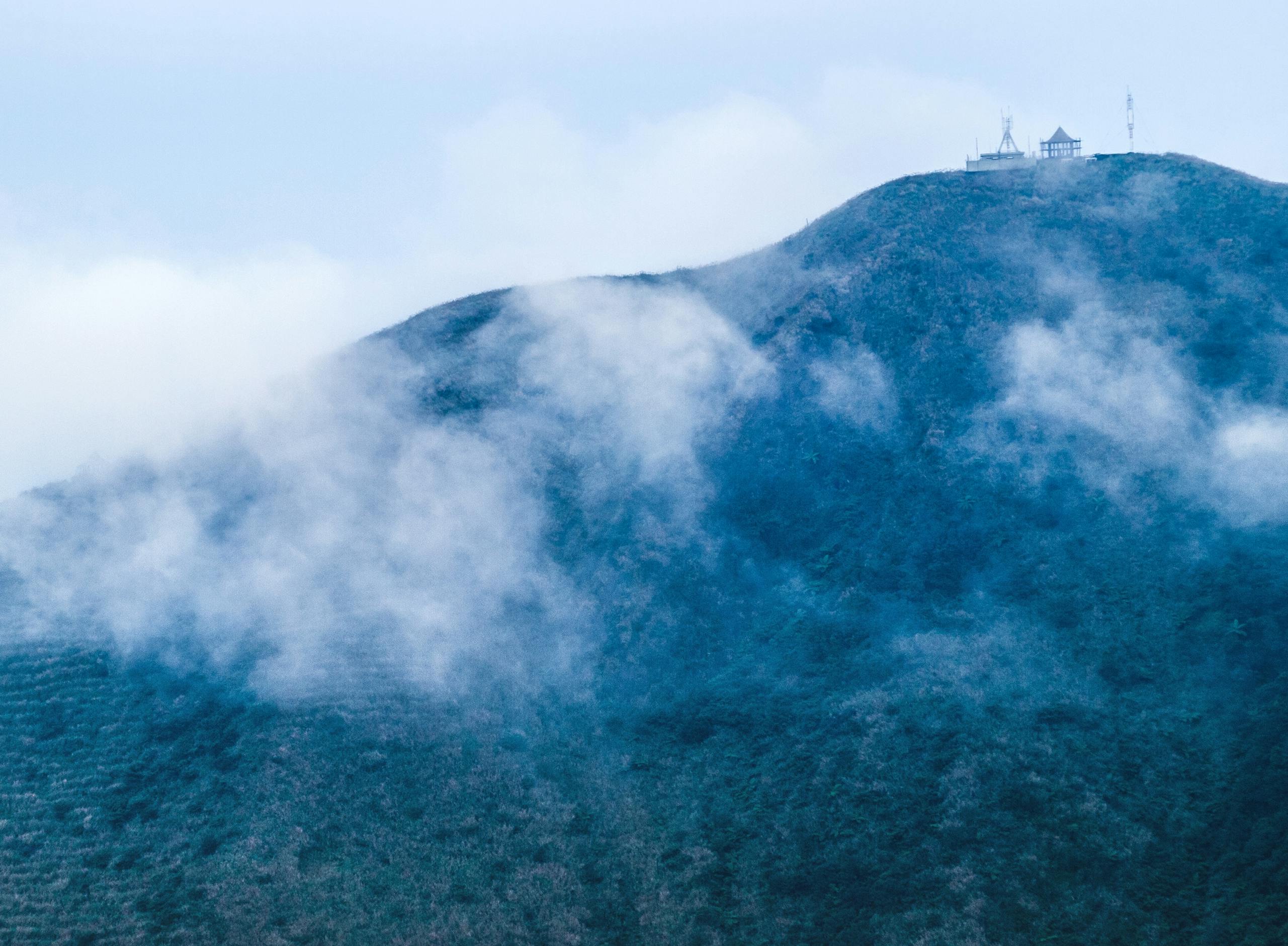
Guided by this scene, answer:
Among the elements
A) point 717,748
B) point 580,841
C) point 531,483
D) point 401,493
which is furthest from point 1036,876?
point 401,493

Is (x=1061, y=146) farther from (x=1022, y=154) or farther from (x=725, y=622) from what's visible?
(x=725, y=622)

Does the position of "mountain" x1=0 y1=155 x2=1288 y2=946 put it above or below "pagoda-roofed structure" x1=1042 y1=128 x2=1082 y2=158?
below

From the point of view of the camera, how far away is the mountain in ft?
82.8

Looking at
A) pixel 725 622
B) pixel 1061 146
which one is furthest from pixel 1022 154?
pixel 725 622

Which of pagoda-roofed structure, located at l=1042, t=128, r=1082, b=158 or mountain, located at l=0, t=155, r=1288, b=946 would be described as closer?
mountain, located at l=0, t=155, r=1288, b=946

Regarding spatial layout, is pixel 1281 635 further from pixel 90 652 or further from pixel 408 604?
pixel 90 652

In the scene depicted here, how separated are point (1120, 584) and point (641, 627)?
62.1 ft

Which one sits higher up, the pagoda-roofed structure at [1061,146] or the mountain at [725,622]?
the pagoda-roofed structure at [1061,146]

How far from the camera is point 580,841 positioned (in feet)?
91.0

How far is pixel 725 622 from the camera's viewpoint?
122 ft

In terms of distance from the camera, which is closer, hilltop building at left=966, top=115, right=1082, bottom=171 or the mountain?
the mountain

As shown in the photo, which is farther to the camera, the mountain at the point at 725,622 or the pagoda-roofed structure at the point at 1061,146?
the pagoda-roofed structure at the point at 1061,146

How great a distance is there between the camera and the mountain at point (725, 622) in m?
25.2

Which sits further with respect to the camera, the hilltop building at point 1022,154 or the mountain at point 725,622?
the hilltop building at point 1022,154
